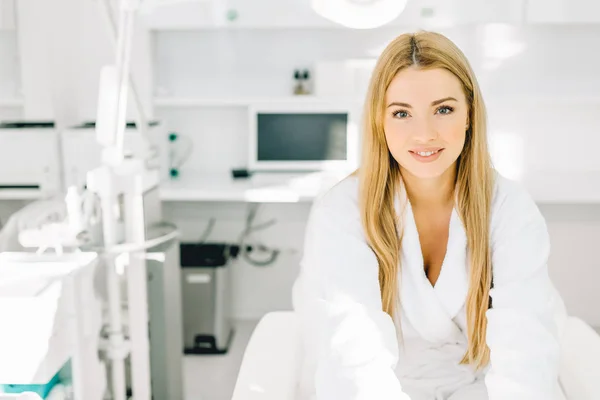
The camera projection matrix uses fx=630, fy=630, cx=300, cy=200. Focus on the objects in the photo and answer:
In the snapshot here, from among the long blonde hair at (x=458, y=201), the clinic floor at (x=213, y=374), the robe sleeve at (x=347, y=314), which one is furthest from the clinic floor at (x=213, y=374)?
the long blonde hair at (x=458, y=201)

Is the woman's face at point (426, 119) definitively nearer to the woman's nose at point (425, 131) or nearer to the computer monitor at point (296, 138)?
the woman's nose at point (425, 131)

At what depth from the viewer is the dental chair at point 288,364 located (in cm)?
119

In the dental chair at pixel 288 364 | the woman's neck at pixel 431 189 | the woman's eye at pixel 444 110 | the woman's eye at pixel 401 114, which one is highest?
the woman's eye at pixel 444 110

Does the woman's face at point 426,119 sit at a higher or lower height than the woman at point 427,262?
higher

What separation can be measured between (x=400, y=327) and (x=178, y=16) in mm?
1752

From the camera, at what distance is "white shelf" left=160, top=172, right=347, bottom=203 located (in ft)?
7.76

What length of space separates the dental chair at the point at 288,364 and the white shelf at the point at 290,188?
92cm

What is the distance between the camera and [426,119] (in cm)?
115

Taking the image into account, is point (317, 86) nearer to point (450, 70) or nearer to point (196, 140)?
point (196, 140)

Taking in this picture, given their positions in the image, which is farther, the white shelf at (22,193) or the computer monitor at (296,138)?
the computer monitor at (296,138)

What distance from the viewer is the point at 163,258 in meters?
1.87

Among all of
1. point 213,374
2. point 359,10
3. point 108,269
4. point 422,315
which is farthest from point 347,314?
point 213,374

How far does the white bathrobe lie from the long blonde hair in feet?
0.07

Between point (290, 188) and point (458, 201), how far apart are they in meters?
1.19
